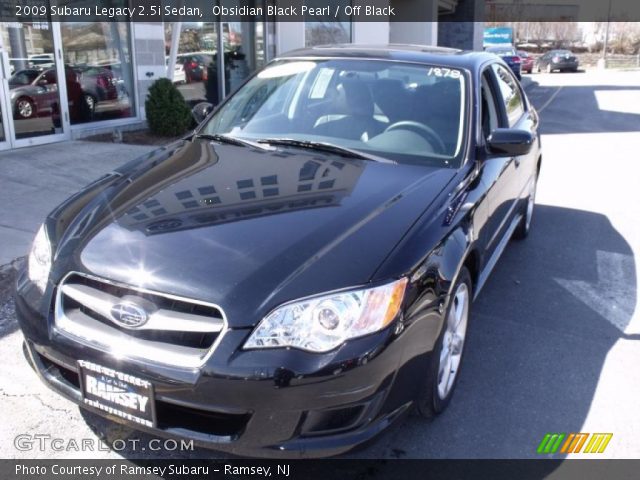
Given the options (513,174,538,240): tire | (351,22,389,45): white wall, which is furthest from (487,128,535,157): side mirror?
(351,22,389,45): white wall

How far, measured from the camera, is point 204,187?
3.08 meters

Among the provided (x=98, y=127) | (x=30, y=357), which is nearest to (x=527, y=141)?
(x=30, y=357)

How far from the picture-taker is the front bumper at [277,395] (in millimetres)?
2227

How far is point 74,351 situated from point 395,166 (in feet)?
6.01

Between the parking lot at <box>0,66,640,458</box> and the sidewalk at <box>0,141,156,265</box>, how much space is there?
42 mm

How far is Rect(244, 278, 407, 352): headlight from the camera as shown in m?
2.27

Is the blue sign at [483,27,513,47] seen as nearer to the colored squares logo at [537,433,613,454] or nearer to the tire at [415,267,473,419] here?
the tire at [415,267,473,419]

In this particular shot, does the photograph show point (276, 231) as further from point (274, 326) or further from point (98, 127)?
point (98, 127)

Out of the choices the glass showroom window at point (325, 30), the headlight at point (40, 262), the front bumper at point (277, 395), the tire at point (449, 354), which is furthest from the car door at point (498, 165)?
the glass showroom window at point (325, 30)

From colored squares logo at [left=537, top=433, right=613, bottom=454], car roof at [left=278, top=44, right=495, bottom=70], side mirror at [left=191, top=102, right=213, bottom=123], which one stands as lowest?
colored squares logo at [left=537, top=433, right=613, bottom=454]

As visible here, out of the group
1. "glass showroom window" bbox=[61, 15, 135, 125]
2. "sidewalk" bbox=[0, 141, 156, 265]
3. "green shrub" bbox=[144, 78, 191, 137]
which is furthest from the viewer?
"green shrub" bbox=[144, 78, 191, 137]

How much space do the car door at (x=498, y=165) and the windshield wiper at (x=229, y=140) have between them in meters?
1.31

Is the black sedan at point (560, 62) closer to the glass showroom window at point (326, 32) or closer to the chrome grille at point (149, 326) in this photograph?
the glass showroom window at point (326, 32)

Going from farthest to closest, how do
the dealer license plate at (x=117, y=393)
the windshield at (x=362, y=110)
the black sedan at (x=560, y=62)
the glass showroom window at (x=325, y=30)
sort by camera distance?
the black sedan at (x=560, y=62)
the glass showroom window at (x=325, y=30)
the windshield at (x=362, y=110)
the dealer license plate at (x=117, y=393)
